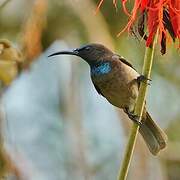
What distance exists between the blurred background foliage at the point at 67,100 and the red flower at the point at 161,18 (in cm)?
17

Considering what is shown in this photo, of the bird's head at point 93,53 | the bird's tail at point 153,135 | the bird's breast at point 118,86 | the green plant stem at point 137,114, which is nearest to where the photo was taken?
the green plant stem at point 137,114

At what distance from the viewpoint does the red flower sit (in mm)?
1743

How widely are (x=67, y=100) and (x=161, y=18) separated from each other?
180cm

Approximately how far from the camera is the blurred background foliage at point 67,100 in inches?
106

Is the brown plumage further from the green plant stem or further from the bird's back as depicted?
the green plant stem

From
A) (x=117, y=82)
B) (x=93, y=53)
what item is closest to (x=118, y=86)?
(x=117, y=82)

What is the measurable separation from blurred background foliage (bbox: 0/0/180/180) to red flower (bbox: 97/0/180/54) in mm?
168

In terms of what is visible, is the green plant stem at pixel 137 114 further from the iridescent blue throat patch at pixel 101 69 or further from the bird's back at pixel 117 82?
the iridescent blue throat patch at pixel 101 69

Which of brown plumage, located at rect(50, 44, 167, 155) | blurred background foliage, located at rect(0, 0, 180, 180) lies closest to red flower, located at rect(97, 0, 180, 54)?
blurred background foliage, located at rect(0, 0, 180, 180)

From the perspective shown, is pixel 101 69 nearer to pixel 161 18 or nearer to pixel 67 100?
pixel 67 100

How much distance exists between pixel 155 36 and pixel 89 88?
12.0 ft

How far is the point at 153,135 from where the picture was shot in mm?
2400

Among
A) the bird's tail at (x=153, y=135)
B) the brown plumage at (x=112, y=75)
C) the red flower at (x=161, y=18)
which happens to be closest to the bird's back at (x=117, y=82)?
the brown plumage at (x=112, y=75)

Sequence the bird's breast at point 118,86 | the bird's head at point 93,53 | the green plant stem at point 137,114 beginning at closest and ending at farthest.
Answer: the green plant stem at point 137,114, the bird's breast at point 118,86, the bird's head at point 93,53
